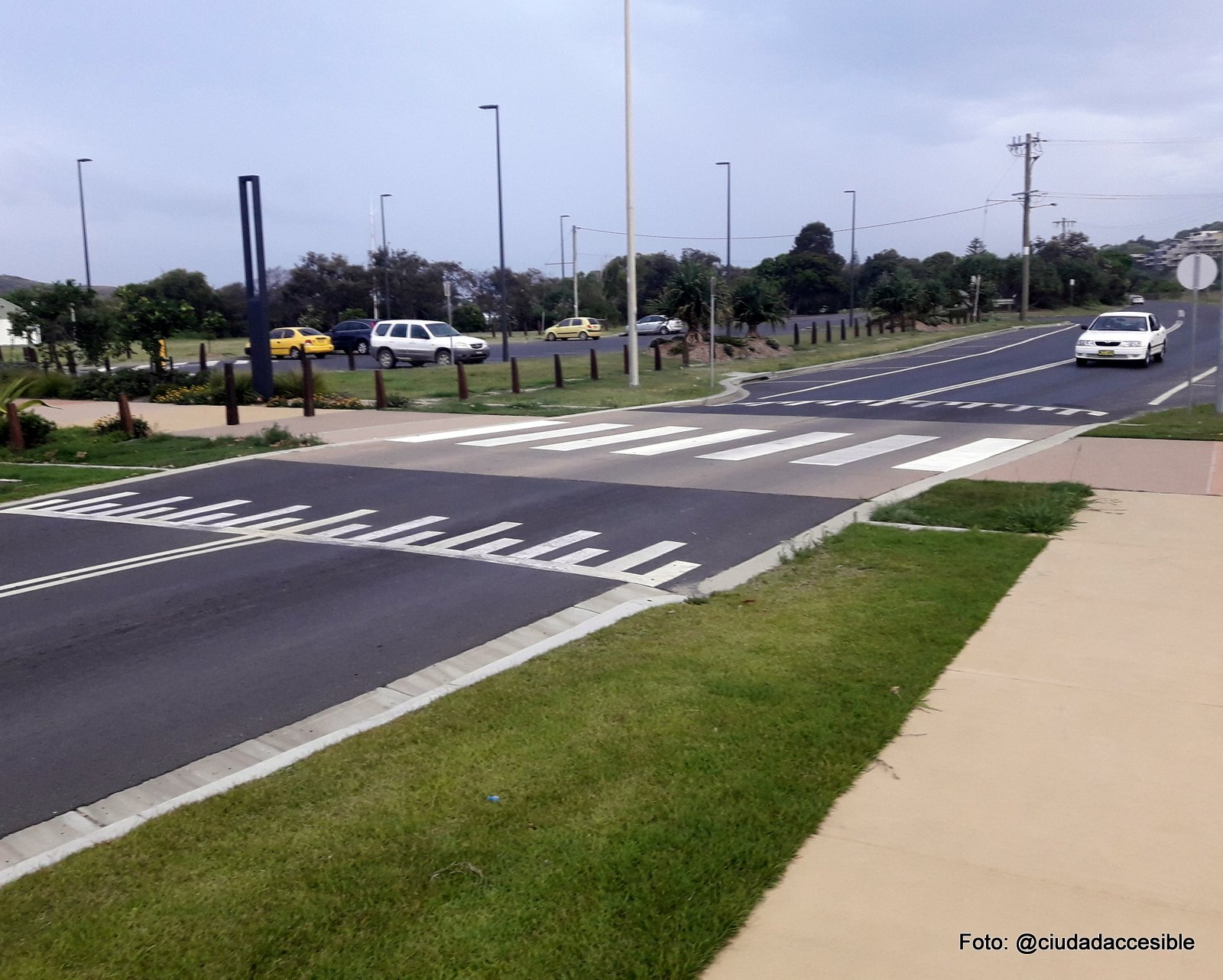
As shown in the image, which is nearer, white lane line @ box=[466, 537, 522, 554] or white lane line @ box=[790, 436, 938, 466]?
white lane line @ box=[466, 537, 522, 554]

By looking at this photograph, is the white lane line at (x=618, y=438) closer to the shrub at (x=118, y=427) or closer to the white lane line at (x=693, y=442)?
the white lane line at (x=693, y=442)

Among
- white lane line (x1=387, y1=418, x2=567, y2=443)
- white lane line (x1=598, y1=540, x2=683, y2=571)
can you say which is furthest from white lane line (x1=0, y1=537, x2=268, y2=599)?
white lane line (x1=387, y1=418, x2=567, y2=443)

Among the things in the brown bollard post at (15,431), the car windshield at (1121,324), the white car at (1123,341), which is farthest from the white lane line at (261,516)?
the car windshield at (1121,324)

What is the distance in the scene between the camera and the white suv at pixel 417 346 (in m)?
38.8

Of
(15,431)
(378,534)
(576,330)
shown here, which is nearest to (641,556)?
(378,534)

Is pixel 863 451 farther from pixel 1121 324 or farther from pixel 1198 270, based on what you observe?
pixel 1121 324

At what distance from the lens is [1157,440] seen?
609 inches

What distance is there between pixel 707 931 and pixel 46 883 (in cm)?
240

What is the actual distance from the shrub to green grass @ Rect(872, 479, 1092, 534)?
12.9m

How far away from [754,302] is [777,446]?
25.7 metres

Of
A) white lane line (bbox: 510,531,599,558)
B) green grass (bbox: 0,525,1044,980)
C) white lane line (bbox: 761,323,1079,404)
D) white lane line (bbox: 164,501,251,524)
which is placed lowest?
green grass (bbox: 0,525,1044,980)

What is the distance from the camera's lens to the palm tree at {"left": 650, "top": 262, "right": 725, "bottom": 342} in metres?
39.1

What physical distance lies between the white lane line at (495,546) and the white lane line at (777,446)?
568 cm

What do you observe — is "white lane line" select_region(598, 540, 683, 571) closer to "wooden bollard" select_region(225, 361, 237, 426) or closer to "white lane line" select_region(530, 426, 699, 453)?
"white lane line" select_region(530, 426, 699, 453)
